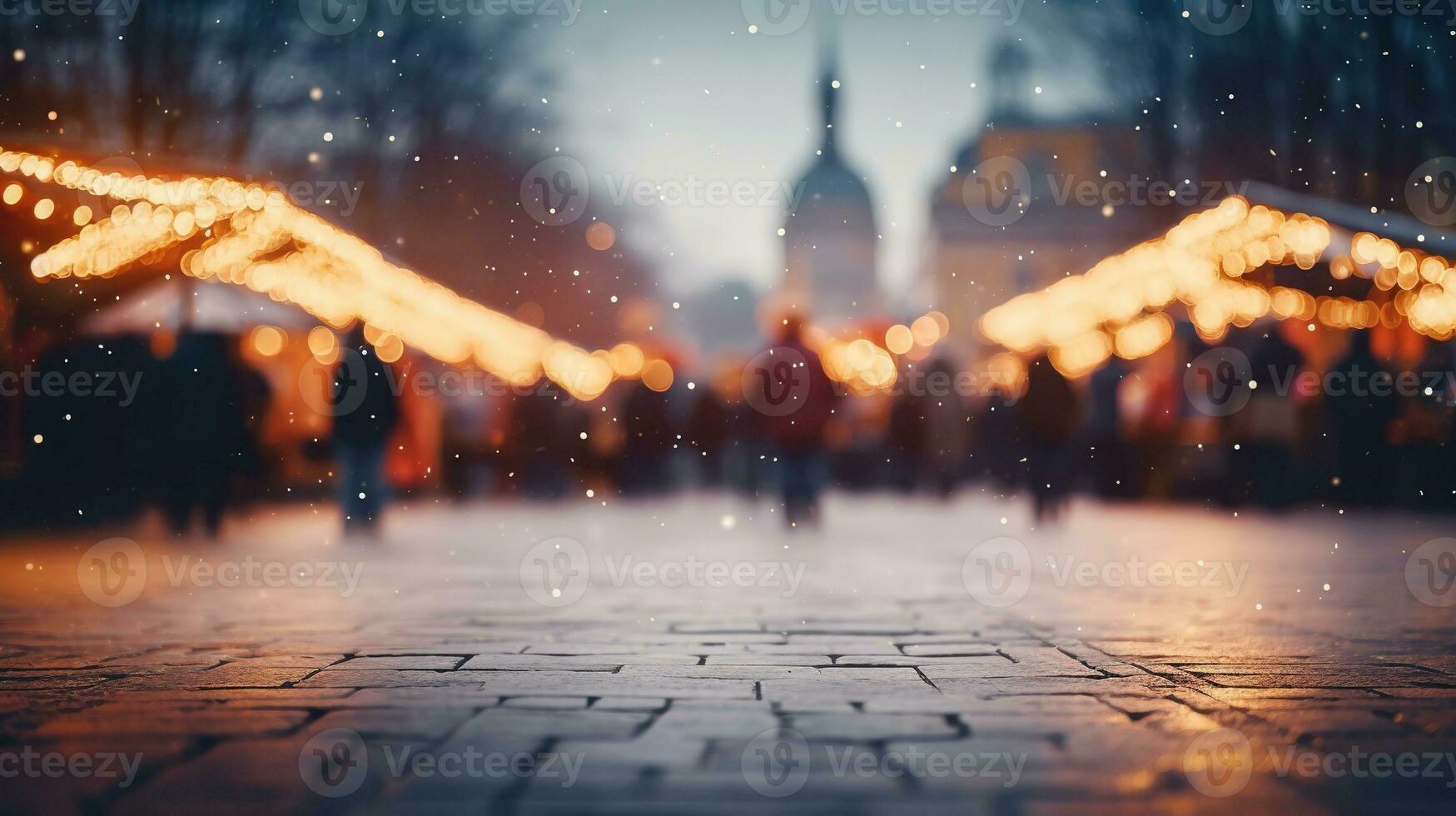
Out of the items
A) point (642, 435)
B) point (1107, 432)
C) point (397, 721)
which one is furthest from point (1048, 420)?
point (397, 721)

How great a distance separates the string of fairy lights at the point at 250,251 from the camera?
1334 centimetres

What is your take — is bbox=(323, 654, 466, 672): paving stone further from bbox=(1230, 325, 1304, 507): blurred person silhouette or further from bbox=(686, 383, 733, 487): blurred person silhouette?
bbox=(686, 383, 733, 487): blurred person silhouette

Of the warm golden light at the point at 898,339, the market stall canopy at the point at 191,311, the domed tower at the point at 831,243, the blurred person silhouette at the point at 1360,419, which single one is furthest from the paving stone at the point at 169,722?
the domed tower at the point at 831,243

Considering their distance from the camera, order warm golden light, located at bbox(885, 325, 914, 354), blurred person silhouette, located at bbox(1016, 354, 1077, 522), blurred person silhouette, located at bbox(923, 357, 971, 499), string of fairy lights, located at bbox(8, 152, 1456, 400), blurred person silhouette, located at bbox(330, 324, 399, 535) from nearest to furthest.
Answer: blurred person silhouette, located at bbox(330, 324, 399, 535)
string of fairy lights, located at bbox(8, 152, 1456, 400)
blurred person silhouette, located at bbox(1016, 354, 1077, 522)
blurred person silhouette, located at bbox(923, 357, 971, 499)
warm golden light, located at bbox(885, 325, 914, 354)

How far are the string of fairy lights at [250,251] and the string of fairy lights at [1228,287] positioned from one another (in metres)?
5.94

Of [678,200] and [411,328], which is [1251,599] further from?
[411,328]

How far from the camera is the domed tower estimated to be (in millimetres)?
133125

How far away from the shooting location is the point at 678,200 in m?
15.0

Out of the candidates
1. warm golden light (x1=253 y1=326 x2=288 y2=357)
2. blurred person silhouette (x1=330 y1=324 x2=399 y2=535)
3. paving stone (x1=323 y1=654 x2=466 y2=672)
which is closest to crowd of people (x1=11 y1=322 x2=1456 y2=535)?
blurred person silhouette (x1=330 y1=324 x2=399 y2=535)

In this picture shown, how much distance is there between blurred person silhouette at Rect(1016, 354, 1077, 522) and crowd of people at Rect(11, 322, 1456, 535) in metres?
0.02


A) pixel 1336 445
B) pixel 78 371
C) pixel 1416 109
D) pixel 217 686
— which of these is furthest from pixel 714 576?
pixel 1416 109

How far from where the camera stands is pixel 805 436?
49.6 feet

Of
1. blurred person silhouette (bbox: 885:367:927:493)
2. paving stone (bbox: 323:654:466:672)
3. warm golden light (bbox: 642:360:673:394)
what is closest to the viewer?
paving stone (bbox: 323:654:466:672)

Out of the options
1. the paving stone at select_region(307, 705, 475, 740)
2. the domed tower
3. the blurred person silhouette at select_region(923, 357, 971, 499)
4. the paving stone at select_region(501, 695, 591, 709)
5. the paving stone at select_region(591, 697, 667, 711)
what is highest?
the domed tower
